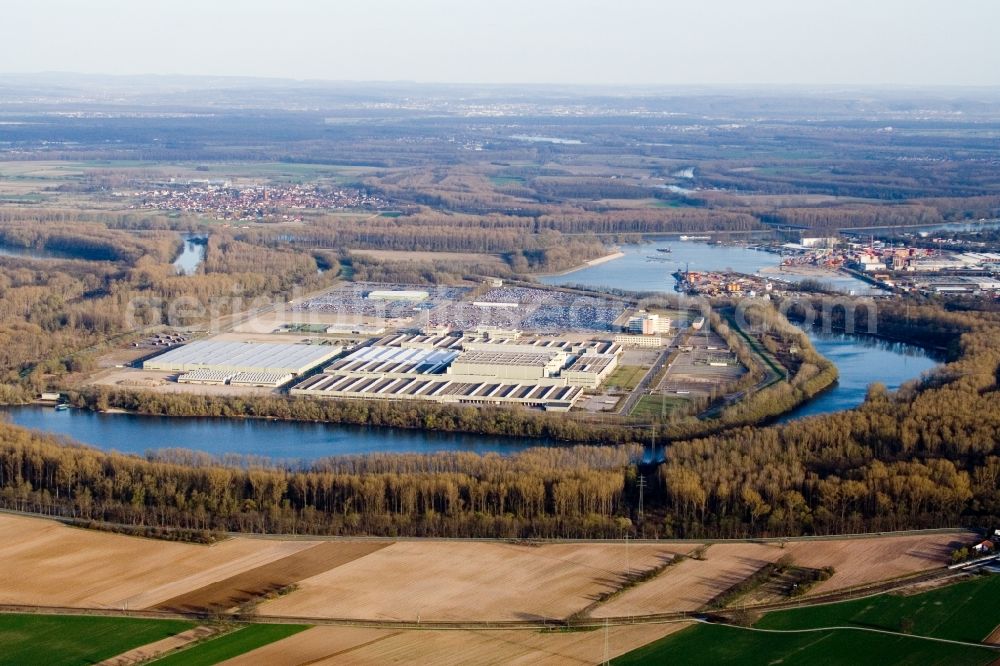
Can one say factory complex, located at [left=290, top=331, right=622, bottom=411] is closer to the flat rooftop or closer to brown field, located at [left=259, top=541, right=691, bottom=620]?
the flat rooftop

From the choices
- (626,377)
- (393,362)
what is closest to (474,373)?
(393,362)

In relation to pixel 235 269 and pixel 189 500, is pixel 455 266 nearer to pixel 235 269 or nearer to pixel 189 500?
pixel 235 269

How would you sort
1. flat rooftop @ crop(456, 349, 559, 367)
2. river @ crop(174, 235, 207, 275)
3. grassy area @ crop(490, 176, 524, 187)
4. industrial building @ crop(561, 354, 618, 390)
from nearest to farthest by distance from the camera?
industrial building @ crop(561, 354, 618, 390), flat rooftop @ crop(456, 349, 559, 367), river @ crop(174, 235, 207, 275), grassy area @ crop(490, 176, 524, 187)

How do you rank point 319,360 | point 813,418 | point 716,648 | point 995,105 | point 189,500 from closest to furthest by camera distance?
point 716,648
point 189,500
point 813,418
point 319,360
point 995,105

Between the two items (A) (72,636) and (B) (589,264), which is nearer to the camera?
(A) (72,636)

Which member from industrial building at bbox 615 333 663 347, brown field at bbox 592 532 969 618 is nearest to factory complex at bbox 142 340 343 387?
industrial building at bbox 615 333 663 347

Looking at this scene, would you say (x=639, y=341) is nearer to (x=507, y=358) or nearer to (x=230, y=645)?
(x=507, y=358)

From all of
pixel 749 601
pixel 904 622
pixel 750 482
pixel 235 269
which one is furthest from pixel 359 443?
pixel 235 269
